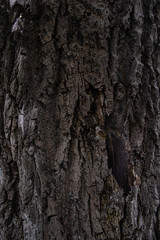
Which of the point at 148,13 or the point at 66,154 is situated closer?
the point at 66,154

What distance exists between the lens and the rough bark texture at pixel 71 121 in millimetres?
928

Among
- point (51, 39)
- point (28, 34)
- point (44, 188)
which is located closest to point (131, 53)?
point (51, 39)

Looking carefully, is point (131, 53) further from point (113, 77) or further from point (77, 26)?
point (77, 26)

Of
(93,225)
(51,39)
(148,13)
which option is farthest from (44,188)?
(148,13)

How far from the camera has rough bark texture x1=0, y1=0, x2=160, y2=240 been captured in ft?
3.04

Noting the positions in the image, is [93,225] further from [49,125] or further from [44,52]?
[44,52]

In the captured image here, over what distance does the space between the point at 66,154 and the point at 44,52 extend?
20.2 inches

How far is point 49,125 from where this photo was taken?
3.12ft

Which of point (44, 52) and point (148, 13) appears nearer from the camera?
point (44, 52)

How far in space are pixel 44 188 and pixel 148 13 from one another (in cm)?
107

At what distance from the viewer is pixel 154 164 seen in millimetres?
1055

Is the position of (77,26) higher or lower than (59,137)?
higher

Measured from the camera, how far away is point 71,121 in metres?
0.94

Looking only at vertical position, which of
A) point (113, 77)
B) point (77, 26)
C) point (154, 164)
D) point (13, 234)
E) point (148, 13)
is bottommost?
point (13, 234)
